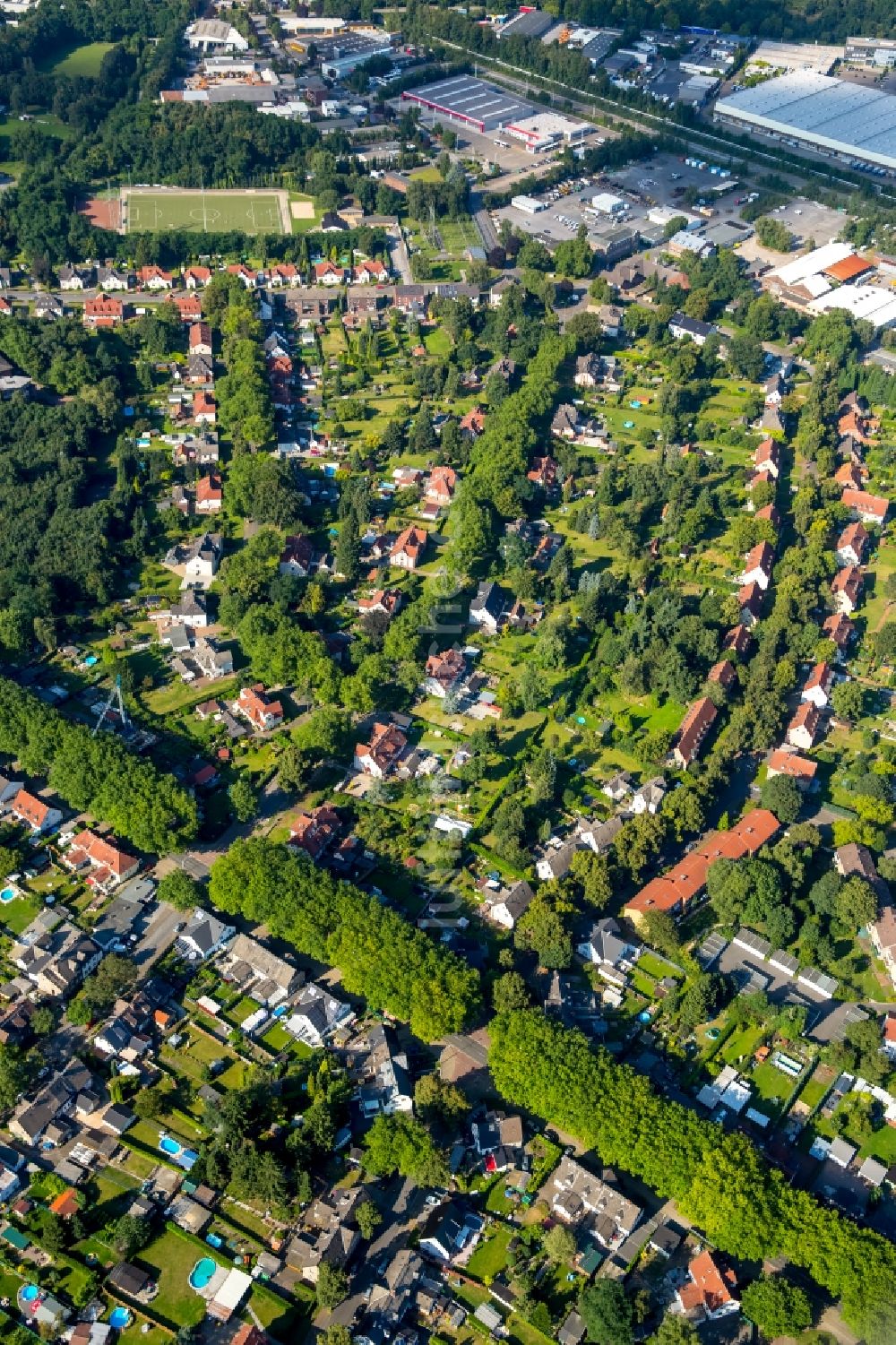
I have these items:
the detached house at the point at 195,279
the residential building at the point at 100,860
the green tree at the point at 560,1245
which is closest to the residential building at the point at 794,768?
the green tree at the point at 560,1245

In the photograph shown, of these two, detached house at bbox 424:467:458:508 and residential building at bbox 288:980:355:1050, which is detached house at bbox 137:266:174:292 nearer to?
detached house at bbox 424:467:458:508

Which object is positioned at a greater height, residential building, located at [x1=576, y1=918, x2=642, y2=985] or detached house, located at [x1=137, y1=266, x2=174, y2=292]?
detached house, located at [x1=137, y1=266, x2=174, y2=292]

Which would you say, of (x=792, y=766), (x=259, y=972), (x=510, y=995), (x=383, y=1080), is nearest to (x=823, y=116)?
(x=792, y=766)

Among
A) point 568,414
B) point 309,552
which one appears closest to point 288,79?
point 568,414

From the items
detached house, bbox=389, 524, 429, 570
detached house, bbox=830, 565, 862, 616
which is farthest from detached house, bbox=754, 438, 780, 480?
detached house, bbox=389, 524, 429, 570

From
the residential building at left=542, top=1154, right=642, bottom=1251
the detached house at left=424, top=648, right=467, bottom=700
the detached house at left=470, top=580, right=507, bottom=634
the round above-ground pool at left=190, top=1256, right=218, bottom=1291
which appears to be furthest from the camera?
the detached house at left=470, top=580, right=507, bottom=634

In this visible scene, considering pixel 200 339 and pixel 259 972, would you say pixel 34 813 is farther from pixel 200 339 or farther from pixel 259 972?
pixel 200 339
